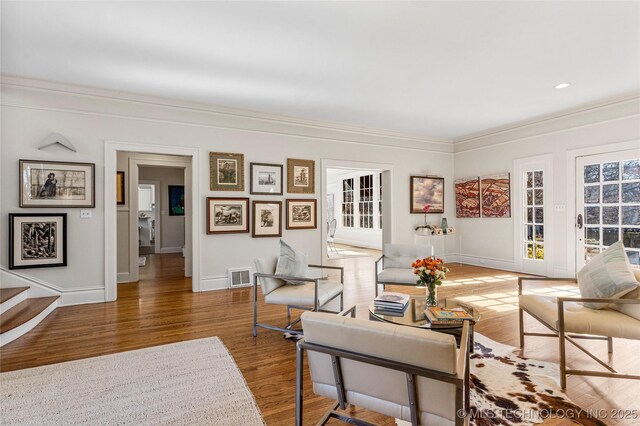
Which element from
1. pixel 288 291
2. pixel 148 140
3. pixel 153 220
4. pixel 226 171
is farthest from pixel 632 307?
pixel 153 220

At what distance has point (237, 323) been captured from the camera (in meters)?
3.58

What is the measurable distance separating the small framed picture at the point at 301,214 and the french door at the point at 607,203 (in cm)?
441

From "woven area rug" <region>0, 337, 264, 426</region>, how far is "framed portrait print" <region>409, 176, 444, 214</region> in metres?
5.36

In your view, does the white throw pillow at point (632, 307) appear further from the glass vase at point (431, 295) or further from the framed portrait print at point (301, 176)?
the framed portrait print at point (301, 176)

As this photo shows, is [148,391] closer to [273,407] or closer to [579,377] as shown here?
[273,407]

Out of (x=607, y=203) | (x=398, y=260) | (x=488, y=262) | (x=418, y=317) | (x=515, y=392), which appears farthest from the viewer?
(x=488, y=262)

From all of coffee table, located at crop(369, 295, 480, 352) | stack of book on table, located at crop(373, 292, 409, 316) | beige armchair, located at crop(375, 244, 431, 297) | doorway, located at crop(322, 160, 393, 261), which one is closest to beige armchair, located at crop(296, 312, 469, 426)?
coffee table, located at crop(369, 295, 480, 352)

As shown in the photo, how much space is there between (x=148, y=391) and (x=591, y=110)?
6831mm

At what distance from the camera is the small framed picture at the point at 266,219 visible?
5.41 metres

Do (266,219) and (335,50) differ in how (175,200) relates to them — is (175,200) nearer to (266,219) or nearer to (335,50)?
(266,219)

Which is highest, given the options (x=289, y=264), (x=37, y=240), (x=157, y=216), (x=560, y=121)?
(x=560, y=121)

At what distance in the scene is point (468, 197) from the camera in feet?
23.6

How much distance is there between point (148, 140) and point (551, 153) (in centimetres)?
664

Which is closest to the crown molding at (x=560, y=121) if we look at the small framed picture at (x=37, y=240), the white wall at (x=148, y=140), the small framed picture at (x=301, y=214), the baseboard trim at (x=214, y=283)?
the white wall at (x=148, y=140)
